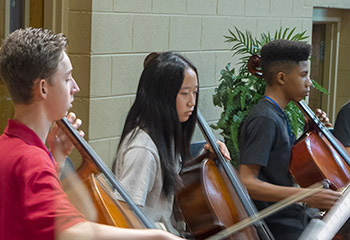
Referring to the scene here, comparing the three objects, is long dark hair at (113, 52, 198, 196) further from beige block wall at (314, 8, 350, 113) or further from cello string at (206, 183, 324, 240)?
beige block wall at (314, 8, 350, 113)

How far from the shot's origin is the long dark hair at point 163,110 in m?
2.25

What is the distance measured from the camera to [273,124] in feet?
9.45

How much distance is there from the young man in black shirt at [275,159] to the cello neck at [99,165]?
994 millimetres

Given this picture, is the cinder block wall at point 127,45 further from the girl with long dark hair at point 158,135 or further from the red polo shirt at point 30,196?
the red polo shirt at point 30,196

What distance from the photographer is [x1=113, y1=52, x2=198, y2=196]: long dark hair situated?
2.25 m

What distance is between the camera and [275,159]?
2.90 meters

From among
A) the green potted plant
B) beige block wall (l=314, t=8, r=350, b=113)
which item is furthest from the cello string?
beige block wall (l=314, t=8, r=350, b=113)

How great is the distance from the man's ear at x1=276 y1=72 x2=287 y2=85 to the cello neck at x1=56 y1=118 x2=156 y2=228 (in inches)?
56.0

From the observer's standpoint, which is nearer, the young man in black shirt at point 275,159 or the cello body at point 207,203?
the cello body at point 207,203

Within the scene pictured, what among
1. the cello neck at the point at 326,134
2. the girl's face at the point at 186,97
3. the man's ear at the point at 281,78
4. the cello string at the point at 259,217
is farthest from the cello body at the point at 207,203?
the cello neck at the point at 326,134

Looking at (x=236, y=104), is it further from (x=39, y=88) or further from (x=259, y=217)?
(x=39, y=88)

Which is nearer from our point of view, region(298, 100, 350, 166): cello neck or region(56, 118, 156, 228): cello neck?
region(56, 118, 156, 228): cello neck

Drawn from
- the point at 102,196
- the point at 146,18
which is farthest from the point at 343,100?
the point at 102,196

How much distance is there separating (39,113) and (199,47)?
8.42 feet
